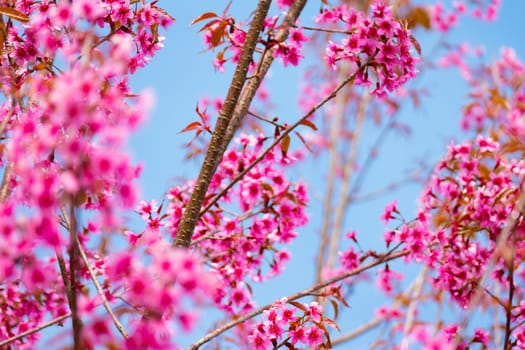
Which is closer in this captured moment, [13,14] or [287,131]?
[13,14]

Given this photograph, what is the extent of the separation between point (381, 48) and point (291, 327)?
36.8 inches

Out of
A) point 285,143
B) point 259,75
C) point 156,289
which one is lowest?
point 156,289

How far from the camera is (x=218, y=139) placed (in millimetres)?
1740

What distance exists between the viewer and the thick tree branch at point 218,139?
166 centimetres

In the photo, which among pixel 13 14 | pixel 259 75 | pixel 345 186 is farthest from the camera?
pixel 345 186

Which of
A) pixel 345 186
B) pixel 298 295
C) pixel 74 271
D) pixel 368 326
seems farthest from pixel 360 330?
pixel 74 271

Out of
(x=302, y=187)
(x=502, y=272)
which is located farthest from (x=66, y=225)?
(x=502, y=272)

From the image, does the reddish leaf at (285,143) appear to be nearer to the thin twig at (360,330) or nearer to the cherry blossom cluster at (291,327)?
the cherry blossom cluster at (291,327)

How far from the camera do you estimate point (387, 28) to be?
6.34ft

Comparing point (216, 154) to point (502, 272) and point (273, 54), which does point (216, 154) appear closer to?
point (273, 54)

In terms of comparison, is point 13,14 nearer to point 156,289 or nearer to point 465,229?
point 156,289

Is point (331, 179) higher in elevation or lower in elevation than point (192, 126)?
higher

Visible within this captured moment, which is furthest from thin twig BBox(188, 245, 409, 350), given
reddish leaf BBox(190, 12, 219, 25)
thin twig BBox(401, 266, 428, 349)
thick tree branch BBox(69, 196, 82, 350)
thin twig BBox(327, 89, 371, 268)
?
thin twig BBox(327, 89, 371, 268)

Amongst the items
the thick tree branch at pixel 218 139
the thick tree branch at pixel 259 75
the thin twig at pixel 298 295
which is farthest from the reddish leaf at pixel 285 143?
the thin twig at pixel 298 295
